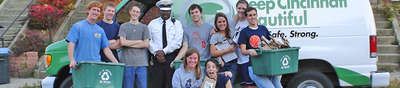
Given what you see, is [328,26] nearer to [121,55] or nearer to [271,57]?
[271,57]

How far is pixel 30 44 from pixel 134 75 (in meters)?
6.26

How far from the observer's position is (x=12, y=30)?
38.3 feet

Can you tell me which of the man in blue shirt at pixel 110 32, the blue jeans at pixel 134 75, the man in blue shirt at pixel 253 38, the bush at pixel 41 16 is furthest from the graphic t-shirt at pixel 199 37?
the bush at pixel 41 16

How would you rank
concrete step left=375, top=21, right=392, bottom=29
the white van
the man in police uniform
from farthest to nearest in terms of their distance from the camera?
concrete step left=375, top=21, right=392, bottom=29 → the white van → the man in police uniform

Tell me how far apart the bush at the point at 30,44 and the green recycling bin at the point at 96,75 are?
6.50 meters

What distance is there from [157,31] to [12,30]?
303 inches

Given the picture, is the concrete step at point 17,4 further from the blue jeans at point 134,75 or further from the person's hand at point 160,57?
the person's hand at point 160,57

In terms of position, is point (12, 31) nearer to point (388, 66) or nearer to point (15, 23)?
point (15, 23)

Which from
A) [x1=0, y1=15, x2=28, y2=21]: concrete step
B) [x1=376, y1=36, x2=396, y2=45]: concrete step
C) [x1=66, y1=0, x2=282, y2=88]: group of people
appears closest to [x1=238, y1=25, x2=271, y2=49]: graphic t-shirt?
[x1=66, y1=0, x2=282, y2=88]: group of people

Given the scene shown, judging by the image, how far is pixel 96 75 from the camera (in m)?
4.71

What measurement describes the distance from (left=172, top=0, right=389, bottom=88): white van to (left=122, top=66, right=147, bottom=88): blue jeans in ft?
3.98

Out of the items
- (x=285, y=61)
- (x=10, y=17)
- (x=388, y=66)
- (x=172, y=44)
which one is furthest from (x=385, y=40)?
(x=10, y=17)

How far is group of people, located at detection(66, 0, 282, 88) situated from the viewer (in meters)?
5.03

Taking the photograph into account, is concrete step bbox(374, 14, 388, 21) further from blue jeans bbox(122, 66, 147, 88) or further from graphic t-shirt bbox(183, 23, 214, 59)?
blue jeans bbox(122, 66, 147, 88)
